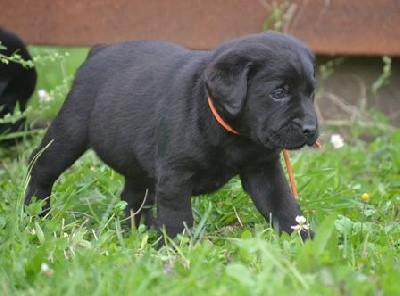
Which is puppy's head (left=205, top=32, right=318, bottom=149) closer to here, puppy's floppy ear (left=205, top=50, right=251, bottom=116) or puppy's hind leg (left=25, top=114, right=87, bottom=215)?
puppy's floppy ear (left=205, top=50, right=251, bottom=116)

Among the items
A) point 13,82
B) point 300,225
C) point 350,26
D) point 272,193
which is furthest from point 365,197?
point 350,26

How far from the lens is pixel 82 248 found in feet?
13.4

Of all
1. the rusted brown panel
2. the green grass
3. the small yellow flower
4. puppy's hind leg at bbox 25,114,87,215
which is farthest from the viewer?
the rusted brown panel

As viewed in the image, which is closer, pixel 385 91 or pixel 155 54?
pixel 155 54

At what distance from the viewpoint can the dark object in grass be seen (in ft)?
19.9

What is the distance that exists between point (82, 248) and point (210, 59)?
1.03 meters

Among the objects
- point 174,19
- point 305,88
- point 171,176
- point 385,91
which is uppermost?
point 305,88

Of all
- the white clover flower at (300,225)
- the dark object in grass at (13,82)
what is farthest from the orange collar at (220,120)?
the dark object in grass at (13,82)

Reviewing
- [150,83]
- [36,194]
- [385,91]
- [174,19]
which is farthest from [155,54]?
[385,91]

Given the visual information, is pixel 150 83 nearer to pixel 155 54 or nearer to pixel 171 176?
pixel 155 54

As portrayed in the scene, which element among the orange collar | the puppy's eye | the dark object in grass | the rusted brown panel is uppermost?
the puppy's eye

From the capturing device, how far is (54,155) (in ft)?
16.7

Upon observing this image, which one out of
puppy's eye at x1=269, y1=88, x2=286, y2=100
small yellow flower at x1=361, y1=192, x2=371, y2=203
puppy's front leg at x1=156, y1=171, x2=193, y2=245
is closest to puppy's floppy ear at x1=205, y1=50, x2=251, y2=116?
puppy's eye at x1=269, y1=88, x2=286, y2=100

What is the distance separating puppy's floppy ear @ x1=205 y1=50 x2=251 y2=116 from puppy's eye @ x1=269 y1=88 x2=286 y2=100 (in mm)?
117
